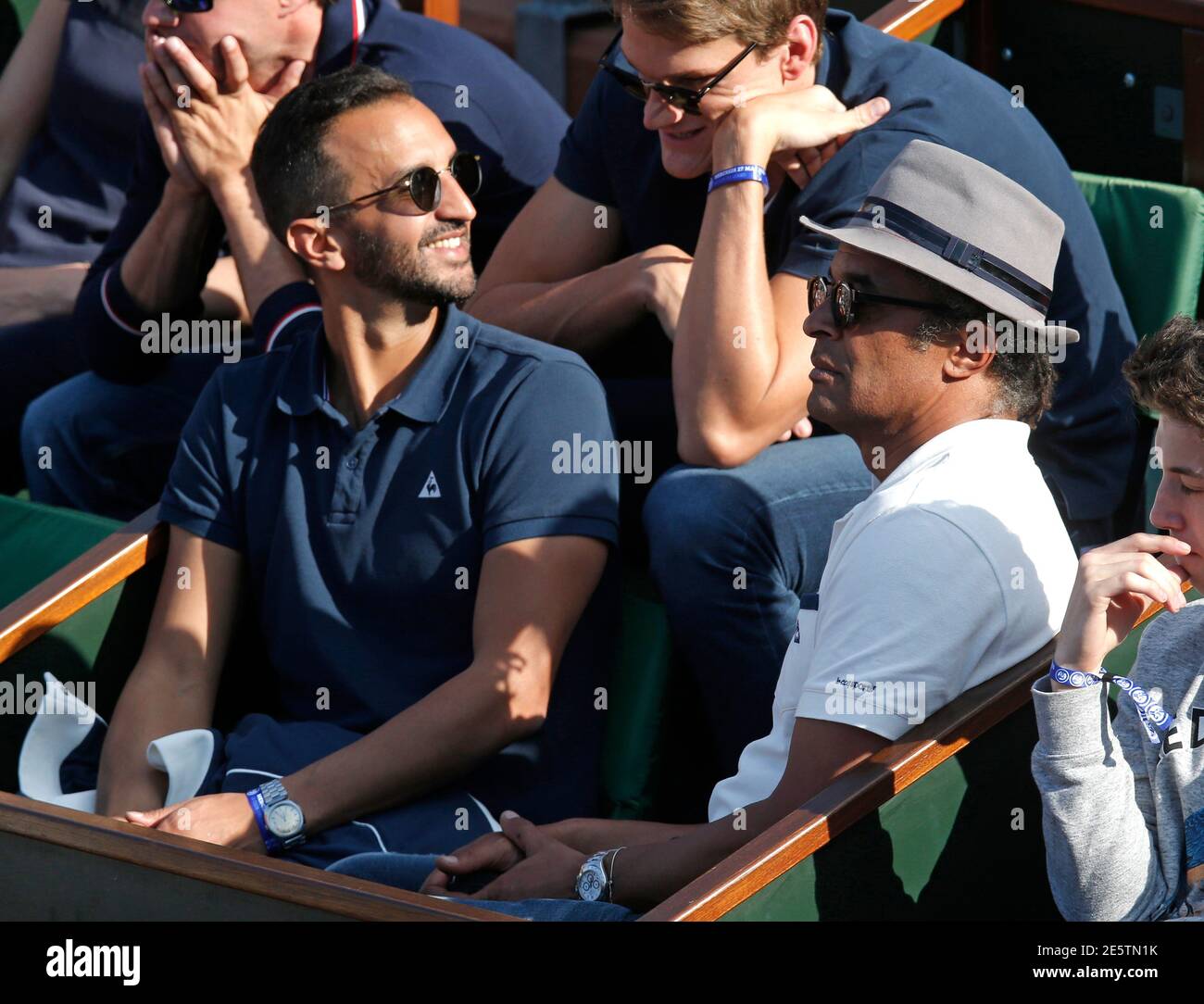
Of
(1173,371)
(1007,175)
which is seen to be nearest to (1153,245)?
(1007,175)

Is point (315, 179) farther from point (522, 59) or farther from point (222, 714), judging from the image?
point (522, 59)

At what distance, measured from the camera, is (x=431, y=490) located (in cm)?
243

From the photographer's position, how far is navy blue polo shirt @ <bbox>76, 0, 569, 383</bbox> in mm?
3094

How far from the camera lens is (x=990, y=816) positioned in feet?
6.51

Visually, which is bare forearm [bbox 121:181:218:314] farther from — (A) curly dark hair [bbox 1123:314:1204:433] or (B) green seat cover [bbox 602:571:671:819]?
(A) curly dark hair [bbox 1123:314:1204:433]

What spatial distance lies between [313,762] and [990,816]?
0.88 meters

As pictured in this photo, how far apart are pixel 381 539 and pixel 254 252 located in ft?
2.44

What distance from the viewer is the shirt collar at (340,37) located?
311 cm

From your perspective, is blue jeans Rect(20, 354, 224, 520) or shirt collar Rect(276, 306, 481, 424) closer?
shirt collar Rect(276, 306, 481, 424)

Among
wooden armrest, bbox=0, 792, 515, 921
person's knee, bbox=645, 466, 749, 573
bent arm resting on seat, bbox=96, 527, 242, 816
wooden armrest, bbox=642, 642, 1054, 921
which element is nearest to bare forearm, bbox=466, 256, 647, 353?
person's knee, bbox=645, 466, 749, 573

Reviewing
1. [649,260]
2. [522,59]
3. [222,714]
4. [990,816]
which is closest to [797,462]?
[649,260]

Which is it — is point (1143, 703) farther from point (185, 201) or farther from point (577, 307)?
point (185, 201)

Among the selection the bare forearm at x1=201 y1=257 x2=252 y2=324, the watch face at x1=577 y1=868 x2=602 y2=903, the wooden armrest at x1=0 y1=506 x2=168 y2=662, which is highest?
the bare forearm at x1=201 y1=257 x2=252 y2=324

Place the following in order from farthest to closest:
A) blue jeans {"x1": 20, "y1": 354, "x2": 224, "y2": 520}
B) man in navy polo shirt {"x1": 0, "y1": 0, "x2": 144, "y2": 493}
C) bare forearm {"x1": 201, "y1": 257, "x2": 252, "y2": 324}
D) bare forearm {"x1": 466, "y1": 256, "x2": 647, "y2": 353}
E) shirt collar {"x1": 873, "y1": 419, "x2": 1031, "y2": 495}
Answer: man in navy polo shirt {"x1": 0, "y1": 0, "x2": 144, "y2": 493}, bare forearm {"x1": 201, "y1": 257, "x2": 252, "y2": 324}, blue jeans {"x1": 20, "y1": 354, "x2": 224, "y2": 520}, bare forearm {"x1": 466, "y1": 256, "x2": 647, "y2": 353}, shirt collar {"x1": 873, "y1": 419, "x2": 1031, "y2": 495}
